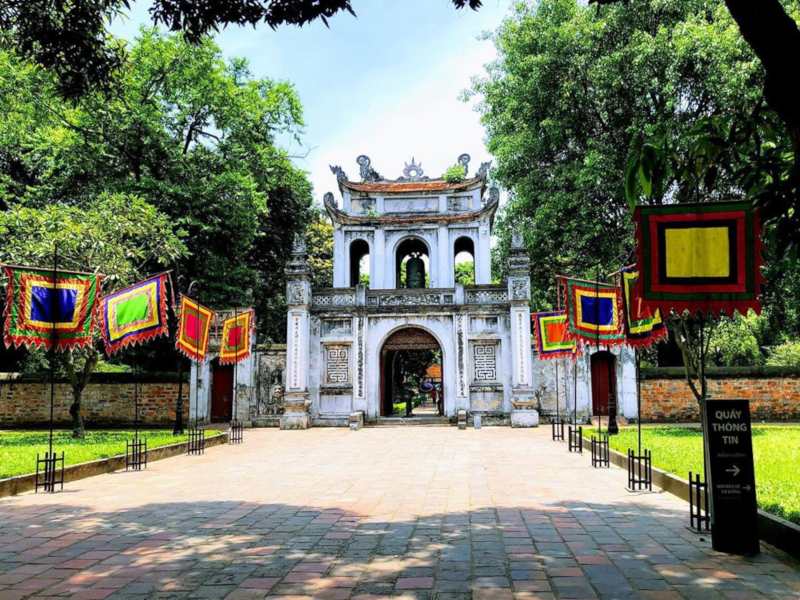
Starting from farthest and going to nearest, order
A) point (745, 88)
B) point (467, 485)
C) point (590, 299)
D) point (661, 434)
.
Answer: point (745, 88) → point (661, 434) → point (590, 299) → point (467, 485)

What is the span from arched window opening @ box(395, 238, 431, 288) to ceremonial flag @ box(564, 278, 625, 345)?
503 inches

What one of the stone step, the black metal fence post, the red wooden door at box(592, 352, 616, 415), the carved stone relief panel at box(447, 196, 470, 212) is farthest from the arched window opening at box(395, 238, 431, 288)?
the black metal fence post

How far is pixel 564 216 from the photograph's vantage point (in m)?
23.1

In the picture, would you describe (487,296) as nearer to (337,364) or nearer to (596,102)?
(337,364)

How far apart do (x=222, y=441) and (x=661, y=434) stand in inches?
473

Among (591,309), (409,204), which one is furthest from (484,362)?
(591,309)

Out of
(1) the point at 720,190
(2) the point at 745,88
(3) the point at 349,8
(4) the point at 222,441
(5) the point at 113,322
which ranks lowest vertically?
(4) the point at 222,441

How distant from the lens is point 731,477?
5727 mm

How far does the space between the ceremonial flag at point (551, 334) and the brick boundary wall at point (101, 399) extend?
13807 millimetres

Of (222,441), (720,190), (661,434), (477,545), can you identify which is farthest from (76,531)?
(720,190)

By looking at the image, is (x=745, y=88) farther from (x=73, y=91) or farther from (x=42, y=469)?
(x=42, y=469)

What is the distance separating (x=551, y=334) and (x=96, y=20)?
50.8 feet

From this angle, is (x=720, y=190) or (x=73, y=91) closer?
(x=73, y=91)

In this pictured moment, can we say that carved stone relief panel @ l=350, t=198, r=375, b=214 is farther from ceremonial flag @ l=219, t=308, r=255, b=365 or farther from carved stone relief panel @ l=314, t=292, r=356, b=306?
ceremonial flag @ l=219, t=308, r=255, b=365
